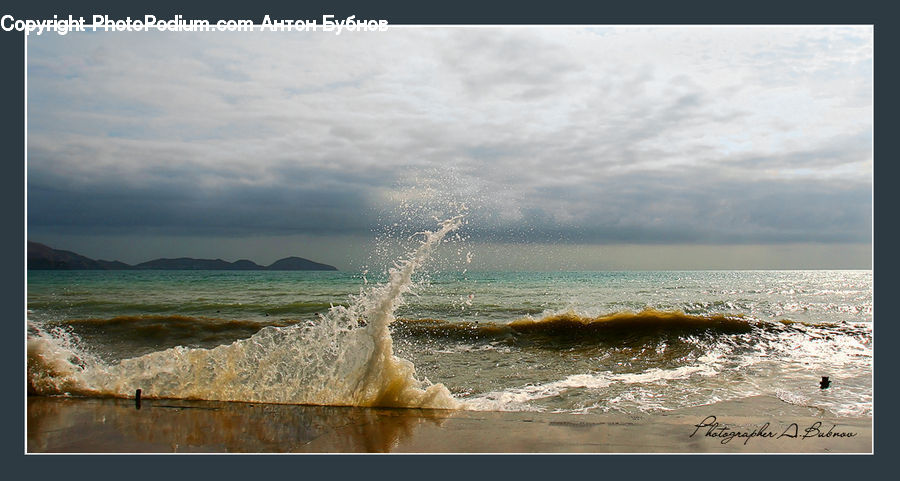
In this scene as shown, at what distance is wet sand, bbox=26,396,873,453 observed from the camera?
4.40 meters

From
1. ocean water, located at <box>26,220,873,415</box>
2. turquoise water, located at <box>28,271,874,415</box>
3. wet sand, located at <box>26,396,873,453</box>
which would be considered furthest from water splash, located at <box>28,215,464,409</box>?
wet sand, located at <box>26,396,873,453</box>

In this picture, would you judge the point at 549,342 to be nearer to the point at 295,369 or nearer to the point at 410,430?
the point at 295,369

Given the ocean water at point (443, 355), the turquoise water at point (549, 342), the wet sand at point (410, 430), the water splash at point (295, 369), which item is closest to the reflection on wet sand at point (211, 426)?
the wet sand at point (410, 430)

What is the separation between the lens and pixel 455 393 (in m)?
7.07

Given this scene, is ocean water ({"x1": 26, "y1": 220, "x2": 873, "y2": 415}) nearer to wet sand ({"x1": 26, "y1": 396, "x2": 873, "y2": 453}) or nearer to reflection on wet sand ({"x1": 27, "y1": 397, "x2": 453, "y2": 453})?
reflection on wet sand ({"x1": 27, "y1": 397, "x2": 453, "y2": 453})

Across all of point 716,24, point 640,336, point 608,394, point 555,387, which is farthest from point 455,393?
point 640,336

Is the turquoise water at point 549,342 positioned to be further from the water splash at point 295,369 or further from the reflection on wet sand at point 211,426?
the reflection on wet sand at point 211,426

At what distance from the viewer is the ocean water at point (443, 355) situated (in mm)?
6352

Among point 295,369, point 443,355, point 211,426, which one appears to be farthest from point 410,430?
point 443,355

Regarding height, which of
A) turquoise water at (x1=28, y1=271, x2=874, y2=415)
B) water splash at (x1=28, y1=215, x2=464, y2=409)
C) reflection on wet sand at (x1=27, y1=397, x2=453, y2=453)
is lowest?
turquoise water at (x1=28, y1=271, x2=874, y2=415)

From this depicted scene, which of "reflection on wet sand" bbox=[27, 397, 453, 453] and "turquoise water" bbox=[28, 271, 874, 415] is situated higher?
"reflection on wet sand" bbox=[27, 397, 453, 453]

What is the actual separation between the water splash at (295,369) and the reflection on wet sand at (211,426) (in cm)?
31

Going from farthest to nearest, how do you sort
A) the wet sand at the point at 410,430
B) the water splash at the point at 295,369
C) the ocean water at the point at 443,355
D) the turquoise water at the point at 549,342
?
the turquoise water at the point at 549,342 < the ocean water at the point at 443,355 < the water splash at the point at 295,369 < the wet sand at the point at 410,430

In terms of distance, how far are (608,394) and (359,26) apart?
5.31 metres
